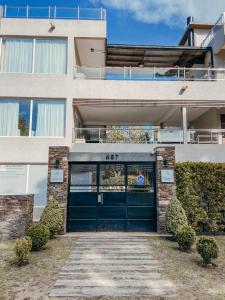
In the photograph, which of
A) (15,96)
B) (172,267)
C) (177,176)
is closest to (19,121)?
(15,96)

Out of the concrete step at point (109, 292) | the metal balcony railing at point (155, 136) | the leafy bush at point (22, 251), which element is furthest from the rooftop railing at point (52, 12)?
the concrete step at point (109, 292)

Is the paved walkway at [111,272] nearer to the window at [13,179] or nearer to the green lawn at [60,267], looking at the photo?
the green lawn at [60,267]

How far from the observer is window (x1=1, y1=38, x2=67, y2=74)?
16.0 m

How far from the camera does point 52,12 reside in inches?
658

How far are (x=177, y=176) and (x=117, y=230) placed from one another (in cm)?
338

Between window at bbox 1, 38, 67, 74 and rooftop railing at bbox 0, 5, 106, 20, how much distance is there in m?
1.53

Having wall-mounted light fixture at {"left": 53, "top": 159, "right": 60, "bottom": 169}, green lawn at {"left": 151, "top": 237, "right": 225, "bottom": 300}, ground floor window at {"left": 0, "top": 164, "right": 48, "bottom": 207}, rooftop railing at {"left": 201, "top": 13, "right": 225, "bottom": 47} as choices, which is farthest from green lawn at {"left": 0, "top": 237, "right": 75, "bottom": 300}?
rooftop railing at {"left": 201, "top": 13, "right": 225, "bottom": 47}

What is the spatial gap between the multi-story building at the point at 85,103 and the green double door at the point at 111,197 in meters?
0.04

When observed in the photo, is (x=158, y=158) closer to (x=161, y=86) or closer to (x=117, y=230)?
(x=117, y=230)

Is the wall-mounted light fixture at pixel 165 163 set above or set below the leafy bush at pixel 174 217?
above

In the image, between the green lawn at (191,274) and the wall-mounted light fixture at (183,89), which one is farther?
Answer: the wall-mounted light fixture at (183,89)

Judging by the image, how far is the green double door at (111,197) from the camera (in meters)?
11.7

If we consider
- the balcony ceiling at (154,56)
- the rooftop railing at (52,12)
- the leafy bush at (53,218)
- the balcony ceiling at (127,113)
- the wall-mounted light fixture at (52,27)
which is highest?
the rooftop railing at (52,12)

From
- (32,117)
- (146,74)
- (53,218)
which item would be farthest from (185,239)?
(146,74)
